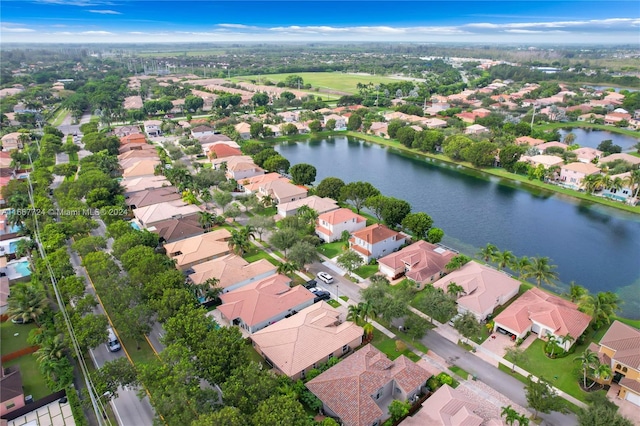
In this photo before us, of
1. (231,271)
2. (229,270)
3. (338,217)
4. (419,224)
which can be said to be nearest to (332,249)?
(338,217)

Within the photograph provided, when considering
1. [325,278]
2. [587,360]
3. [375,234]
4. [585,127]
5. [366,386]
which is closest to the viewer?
[366,386]

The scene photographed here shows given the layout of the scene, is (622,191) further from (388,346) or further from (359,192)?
(388,346)

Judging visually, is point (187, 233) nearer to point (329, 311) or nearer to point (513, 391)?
point (329, 311)

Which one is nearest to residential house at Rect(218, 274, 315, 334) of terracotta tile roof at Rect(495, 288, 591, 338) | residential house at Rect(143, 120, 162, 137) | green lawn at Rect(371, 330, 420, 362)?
green lawn at Rect(371, 330, 420, 362)

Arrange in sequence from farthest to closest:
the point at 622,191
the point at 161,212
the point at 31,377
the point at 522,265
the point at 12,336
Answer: the point at 622,191 < the point at 161,212 < the point at 522,265 < the point at 12,336 < the point at 31,377

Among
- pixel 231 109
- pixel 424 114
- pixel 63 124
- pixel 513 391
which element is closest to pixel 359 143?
Result: pixel 424 114

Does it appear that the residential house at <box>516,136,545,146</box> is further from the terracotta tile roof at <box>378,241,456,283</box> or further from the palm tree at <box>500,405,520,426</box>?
the palm tree at <box>500,405,520,426</box>

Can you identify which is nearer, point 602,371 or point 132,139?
point 602,371
